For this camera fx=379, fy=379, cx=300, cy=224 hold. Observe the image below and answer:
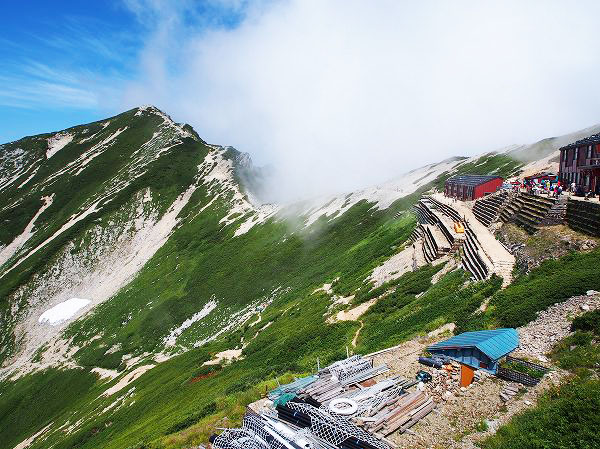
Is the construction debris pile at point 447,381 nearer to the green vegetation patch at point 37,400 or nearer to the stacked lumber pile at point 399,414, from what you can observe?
the stacked lumber pile at point 399,414

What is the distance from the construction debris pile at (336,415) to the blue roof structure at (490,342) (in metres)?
3.43

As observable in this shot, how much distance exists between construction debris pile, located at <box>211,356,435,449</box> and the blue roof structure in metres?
3.43

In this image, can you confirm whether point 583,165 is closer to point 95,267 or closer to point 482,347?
point 482,347

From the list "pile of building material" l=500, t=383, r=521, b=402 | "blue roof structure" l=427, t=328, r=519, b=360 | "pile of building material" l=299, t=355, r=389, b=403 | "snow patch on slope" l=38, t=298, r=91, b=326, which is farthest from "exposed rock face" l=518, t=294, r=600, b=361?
"snow patch on slope" l=38, t=298, r=91, b=326

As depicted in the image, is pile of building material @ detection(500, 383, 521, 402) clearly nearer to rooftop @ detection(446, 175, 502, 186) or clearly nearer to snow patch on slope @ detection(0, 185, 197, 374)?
rooftop @ detection(446, 175, 502, 186)

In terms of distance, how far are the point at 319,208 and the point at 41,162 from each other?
16665 cm

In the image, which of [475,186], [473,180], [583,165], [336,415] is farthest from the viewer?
[473,180]

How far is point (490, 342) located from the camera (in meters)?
19.7

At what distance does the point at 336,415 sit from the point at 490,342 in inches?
352

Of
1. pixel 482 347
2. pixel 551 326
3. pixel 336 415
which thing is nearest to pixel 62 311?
pixel 336 415

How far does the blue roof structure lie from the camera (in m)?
19.2

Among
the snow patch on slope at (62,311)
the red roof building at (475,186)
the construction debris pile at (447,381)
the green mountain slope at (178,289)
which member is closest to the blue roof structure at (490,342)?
the construction debris pile at (447,381)

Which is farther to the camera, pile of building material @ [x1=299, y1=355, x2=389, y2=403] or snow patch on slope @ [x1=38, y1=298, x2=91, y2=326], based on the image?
snow patch on slope @ [x1=38, y1=298, x2=91, y2=326]

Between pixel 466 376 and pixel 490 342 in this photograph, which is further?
pixel 490 342
